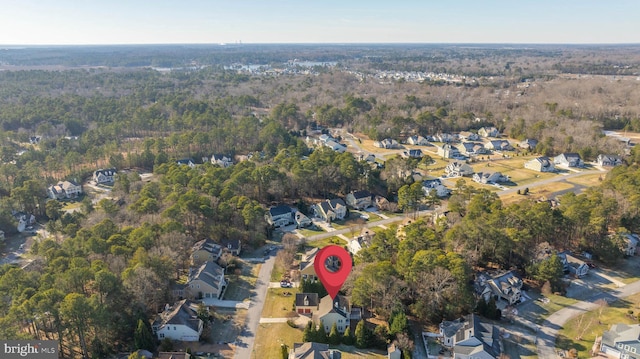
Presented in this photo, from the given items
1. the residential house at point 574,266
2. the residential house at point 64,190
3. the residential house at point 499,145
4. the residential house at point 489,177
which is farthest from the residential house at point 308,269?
the residential house at point 499,145

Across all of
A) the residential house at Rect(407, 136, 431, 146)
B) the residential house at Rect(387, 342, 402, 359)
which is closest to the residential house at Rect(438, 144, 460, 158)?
the residential house at Rect(407, 136, 431, 146)

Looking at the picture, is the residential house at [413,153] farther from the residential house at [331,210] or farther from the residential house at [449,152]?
the residential house at [331,210]

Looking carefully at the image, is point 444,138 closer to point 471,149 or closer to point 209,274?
point 471,149

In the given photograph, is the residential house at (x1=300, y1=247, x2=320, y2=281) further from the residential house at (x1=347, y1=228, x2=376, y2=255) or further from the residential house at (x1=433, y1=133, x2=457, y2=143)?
the residential house at (x1=433, y1=133, x2=457, y2=143)

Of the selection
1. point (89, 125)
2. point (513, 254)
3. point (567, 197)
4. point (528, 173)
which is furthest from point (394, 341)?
point (89, 125)

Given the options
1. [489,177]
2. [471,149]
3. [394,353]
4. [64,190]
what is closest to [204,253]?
[394,353]
